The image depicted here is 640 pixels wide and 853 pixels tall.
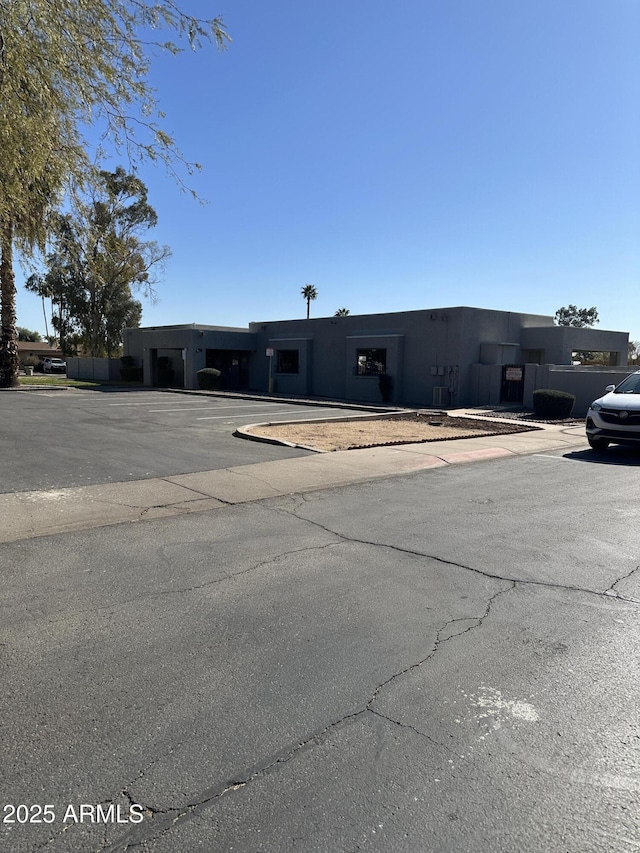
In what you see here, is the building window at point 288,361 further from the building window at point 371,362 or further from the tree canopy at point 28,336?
the tree canopy at point 28,336

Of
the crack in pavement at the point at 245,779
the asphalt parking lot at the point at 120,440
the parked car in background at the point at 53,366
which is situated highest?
the parked car in background at the point at 53,366

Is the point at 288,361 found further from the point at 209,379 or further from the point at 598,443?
the point at 598,443

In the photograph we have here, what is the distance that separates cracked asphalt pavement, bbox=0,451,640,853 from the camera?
2.40 m

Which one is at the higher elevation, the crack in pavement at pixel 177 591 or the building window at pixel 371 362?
the building window at pixel 371 362

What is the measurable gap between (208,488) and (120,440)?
18.3ft

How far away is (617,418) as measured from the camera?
40.9 ft

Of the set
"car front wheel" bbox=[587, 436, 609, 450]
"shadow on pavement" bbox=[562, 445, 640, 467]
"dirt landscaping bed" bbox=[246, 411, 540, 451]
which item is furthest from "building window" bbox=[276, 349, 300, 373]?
"car front wheel" bbox=[587, 436, 609, 450]

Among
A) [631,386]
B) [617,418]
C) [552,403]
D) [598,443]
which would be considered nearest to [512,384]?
[552,403]

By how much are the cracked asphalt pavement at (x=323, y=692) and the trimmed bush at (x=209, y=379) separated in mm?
27959

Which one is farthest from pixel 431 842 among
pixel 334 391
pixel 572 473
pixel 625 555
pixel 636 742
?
pixel 334 391

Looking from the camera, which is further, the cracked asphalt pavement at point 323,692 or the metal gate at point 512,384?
the metal gate at point 512,384

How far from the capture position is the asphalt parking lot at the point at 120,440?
9828 millimetres

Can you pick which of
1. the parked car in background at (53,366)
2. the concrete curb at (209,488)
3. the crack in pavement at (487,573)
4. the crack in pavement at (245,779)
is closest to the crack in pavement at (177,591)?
the crack in pavement at (487,573)

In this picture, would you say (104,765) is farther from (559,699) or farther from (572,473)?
(572,473)
